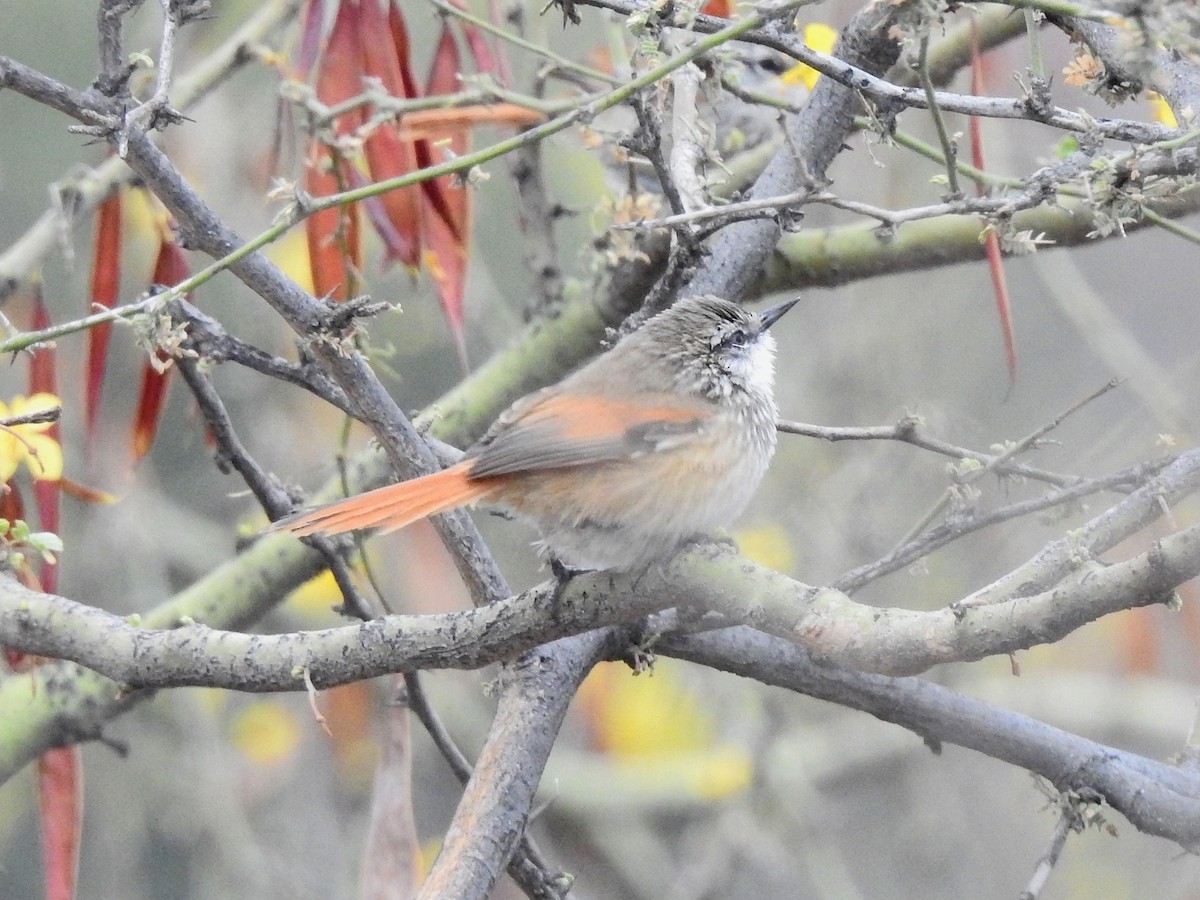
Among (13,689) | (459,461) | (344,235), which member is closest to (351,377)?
(459,461)

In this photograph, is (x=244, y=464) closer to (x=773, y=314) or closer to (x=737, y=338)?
(x=737, y=338)

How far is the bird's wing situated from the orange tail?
6cm

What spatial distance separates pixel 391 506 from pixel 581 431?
0.53m

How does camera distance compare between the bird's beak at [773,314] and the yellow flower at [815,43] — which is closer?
the bird's beak at [773,314]

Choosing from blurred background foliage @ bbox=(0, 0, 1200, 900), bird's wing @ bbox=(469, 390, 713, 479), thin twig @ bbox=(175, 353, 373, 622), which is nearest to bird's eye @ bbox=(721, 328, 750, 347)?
bird's wing @ bbox=(469, 390, 713, 479)

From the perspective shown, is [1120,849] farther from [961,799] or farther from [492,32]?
[492,32]

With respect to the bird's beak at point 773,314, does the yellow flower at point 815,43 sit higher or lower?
higher

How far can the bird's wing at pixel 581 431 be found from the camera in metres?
2.90

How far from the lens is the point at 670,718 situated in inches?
260

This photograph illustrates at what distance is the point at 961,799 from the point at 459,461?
15.8 ft

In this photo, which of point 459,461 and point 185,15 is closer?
point 185,15

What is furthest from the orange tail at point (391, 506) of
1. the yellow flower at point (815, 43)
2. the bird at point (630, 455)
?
the yellow flower at point (815, 43)

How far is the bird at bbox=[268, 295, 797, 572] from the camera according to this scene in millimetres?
2729

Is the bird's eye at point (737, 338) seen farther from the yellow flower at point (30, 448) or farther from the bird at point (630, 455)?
the yellow flower at point (30, 448)
